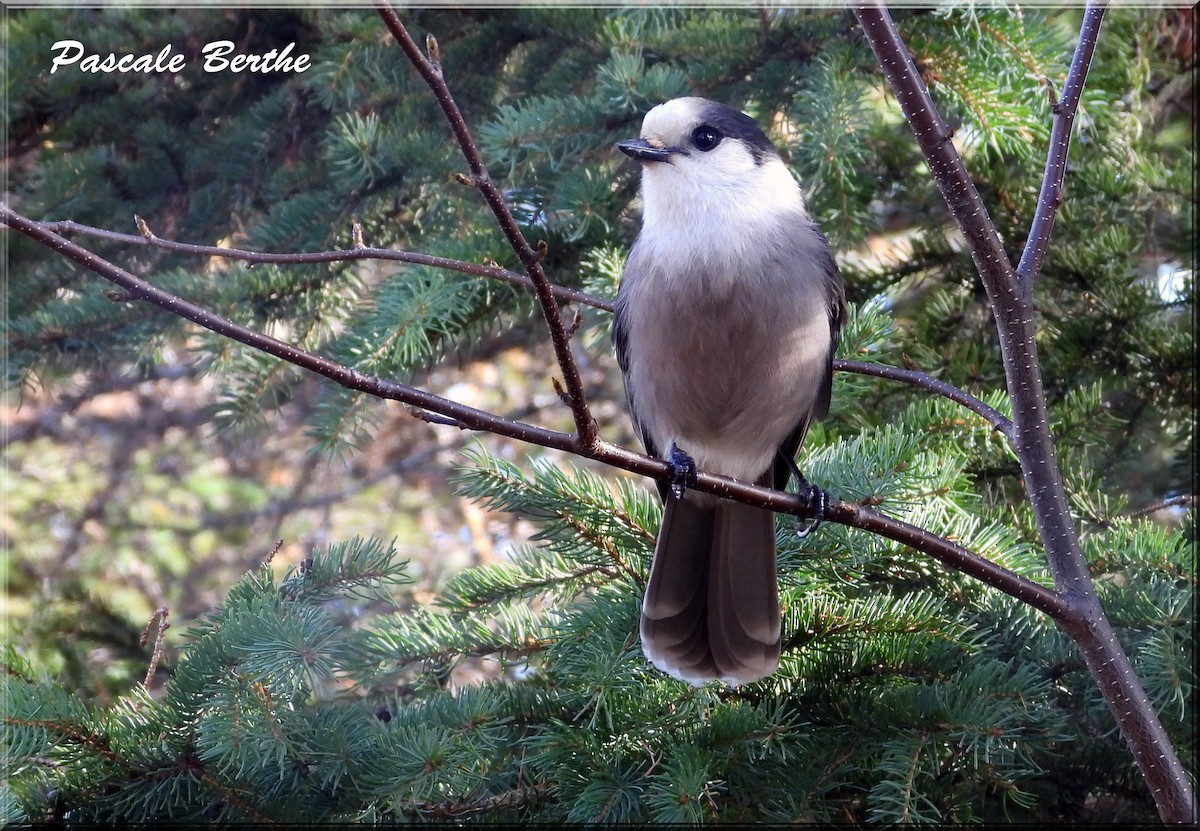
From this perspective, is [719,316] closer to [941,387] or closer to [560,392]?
[941,387]

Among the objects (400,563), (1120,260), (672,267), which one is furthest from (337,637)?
(1120,260)

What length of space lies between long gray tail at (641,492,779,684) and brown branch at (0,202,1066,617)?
0.31 metres

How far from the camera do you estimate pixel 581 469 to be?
1.89 meters

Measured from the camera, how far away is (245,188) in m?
2.79

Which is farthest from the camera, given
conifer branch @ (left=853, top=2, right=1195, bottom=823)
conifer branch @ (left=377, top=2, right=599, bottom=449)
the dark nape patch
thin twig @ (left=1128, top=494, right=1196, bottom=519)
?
the dark nape patch

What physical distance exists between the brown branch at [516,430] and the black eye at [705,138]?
915 mm

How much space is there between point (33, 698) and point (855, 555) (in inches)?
48.5

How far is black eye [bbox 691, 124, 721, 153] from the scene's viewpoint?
229 cm

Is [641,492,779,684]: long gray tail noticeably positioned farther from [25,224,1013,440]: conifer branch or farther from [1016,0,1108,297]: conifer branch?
[1016,0,1108,297]: conifer branch

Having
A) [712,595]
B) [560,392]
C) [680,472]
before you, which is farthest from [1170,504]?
[560,392]

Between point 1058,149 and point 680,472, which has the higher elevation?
point 1058,149

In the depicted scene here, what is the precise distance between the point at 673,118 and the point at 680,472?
37.3 inches

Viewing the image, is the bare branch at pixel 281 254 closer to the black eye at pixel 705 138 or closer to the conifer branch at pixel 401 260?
the conifer branch at pixel 401 260

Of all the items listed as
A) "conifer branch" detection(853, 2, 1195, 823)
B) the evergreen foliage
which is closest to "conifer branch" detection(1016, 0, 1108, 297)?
"conifer branch" detection(853, 2, 1195, 823)
